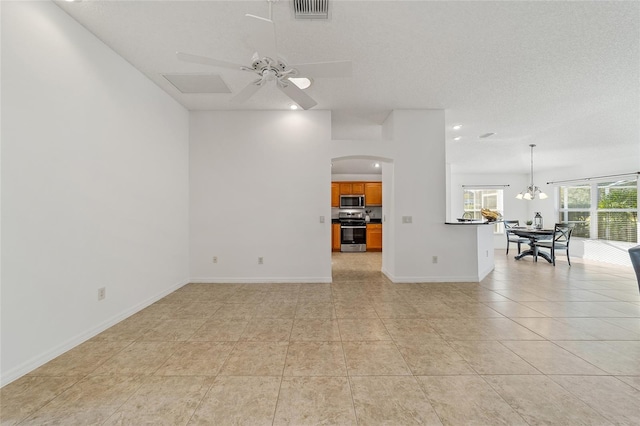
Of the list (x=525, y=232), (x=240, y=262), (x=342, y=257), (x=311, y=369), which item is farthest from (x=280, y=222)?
(x=525, y=232)

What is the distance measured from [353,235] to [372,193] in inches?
58.9

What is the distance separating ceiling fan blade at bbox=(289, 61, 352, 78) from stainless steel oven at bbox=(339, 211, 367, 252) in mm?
6137

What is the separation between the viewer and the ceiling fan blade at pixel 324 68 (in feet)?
6.87

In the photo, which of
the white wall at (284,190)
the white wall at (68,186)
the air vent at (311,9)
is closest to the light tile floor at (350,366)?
the white wall at (68,186)

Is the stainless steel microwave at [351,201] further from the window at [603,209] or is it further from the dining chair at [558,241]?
the window at [603,209]

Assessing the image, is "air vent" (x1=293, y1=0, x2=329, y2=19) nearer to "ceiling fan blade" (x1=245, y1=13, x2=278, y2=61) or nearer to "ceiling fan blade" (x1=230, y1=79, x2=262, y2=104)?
"ceiling fan blade" (x1=245, y1=13, x2=278, y2=61)

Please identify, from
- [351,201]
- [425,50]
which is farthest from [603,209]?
[425,50]

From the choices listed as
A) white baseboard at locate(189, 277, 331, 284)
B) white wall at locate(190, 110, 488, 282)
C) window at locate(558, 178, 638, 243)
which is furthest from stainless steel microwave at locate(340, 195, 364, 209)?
window at locate(558, 178, 638, 243)

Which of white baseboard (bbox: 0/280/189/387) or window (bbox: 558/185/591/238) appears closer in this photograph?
white baseboard (bbox: 0/280/189/387)

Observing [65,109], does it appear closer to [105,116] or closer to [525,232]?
[105,116]

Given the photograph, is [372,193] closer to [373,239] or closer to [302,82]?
[373,239]

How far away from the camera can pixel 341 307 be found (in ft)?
10.4

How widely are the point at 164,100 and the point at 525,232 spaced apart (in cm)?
760

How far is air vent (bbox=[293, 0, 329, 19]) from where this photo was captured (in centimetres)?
191
